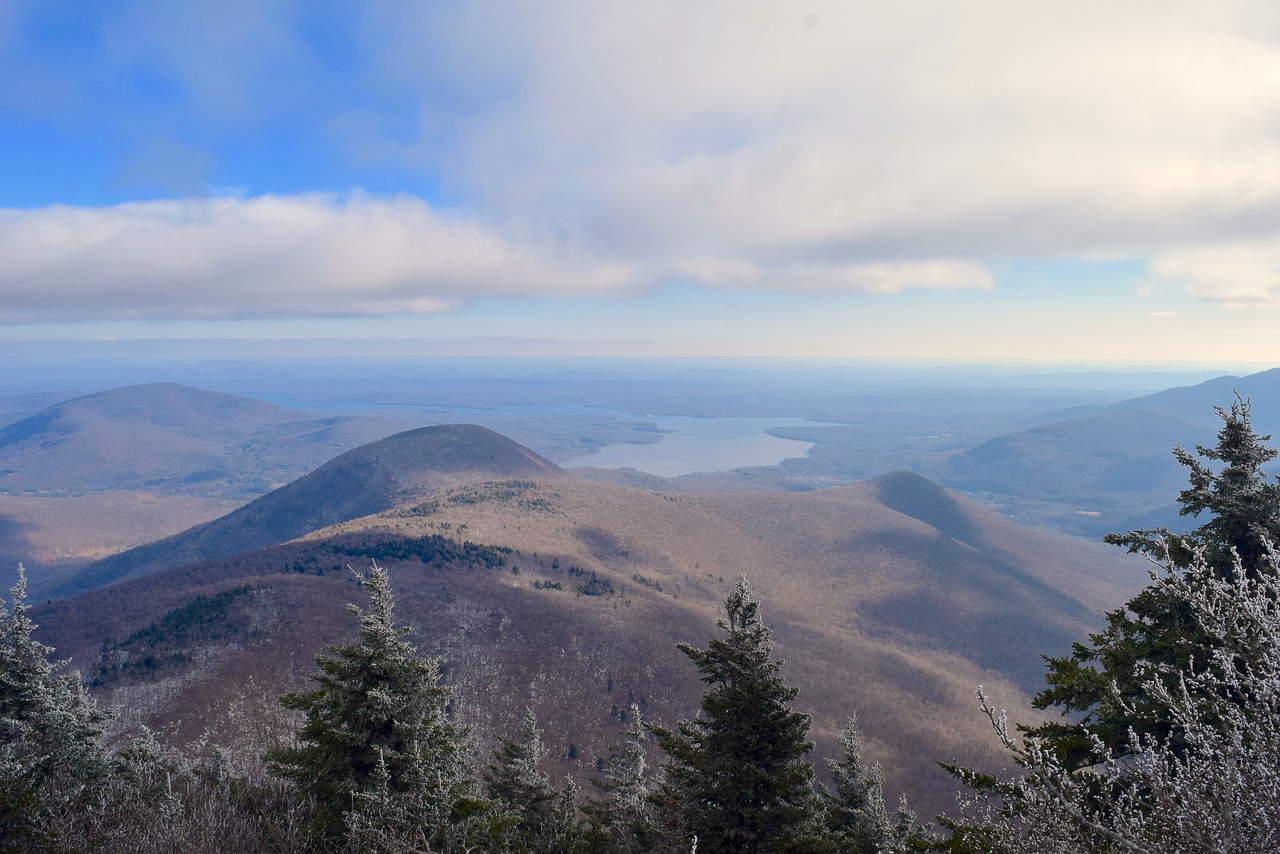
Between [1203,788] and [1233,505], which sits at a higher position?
[1233,505]

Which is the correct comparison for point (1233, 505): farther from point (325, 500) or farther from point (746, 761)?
point (325, 500)

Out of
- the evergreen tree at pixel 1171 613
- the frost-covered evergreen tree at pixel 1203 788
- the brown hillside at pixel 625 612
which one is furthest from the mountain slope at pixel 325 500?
the frost-covered evergreen tree at pixel 1203 788

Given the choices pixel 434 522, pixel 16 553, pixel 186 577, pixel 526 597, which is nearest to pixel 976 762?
pixel 526 597

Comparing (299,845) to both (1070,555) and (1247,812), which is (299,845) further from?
(1070,555)

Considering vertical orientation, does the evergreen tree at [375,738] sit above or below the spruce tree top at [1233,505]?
below

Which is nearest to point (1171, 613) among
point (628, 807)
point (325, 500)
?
point (628, 807)

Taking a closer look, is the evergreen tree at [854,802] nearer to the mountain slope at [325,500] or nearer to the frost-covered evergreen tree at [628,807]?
the frost-covered evergreen tree at [628,807]

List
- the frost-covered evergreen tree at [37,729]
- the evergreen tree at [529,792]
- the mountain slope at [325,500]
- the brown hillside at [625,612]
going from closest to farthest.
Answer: the frost-covered evergreen tree at [37,729] → the evergreen tree at [529,792] → the brown hillside at [625,612] → the mountain slope at [325,500]
